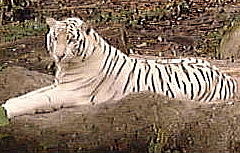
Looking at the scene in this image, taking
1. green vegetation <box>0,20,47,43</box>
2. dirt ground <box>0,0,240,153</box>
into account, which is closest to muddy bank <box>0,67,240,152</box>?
dirt ground <box>0,0,240,153</box>

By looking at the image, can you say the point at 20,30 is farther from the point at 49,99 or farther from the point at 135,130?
the point at 135,130

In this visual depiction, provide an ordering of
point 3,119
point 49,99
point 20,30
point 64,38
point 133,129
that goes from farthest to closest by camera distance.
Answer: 1. point 20,30
2. point 64,38
3. point 49,99
4. point 3,119
5. point 133,129

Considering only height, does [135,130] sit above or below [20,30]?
above

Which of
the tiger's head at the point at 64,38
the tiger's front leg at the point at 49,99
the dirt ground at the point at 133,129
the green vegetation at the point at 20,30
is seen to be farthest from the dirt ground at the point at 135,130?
the green vegetation at the point at 20,30

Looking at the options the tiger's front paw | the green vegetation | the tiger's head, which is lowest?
the green vegetation

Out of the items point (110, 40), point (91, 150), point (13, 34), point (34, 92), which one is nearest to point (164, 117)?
point (91, 150)

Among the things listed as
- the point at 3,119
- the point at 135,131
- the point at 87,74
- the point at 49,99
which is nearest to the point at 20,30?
the point at 87,74

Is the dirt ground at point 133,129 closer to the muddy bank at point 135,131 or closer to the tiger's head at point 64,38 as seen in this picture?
the muddy bank at point 135,131

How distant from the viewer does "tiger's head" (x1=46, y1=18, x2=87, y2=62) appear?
2.92 m

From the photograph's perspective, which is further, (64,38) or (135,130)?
(64,38)

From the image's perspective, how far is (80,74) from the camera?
2980 millimetres

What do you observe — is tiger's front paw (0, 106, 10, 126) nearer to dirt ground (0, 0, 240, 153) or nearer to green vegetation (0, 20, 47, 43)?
dirt ground (0, 0, 240, 153)

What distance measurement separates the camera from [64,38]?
9.71 ft

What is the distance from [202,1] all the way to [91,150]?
8908mm
